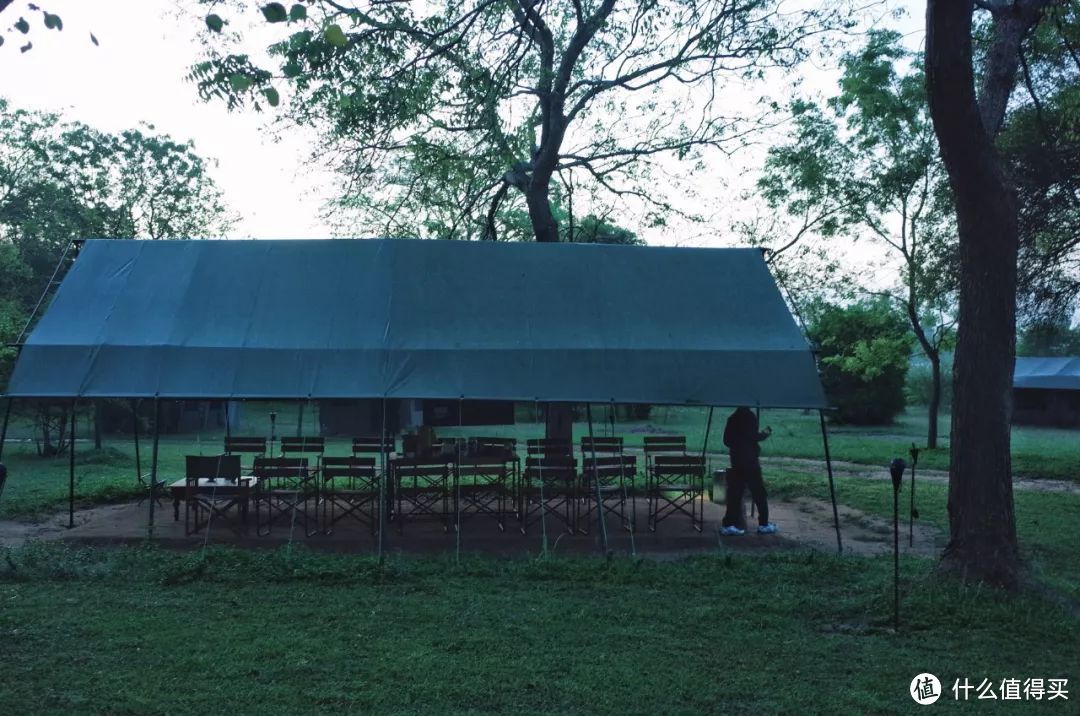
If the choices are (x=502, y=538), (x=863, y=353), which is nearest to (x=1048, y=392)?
(x=863, y=353)

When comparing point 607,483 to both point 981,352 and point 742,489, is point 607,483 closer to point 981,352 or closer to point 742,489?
point 742,489

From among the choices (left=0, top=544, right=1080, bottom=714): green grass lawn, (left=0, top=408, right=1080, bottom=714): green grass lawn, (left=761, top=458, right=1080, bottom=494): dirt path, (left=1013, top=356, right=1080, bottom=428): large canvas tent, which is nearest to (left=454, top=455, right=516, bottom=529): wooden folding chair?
(left=0, top=408, right=1080, bottom=714): green grass lawn

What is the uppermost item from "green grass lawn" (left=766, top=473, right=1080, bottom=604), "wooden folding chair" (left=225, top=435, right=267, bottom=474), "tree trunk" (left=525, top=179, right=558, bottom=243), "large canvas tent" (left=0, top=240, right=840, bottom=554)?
"tree trunk" (left=525, top=179, right=558, bottom=243)

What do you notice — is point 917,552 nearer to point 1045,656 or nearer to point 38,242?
point 1045,656

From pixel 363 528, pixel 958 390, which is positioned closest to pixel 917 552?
pixel 958 390

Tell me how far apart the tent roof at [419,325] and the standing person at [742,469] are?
977 mm

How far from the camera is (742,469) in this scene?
31.8 feet

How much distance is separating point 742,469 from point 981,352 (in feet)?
10.7

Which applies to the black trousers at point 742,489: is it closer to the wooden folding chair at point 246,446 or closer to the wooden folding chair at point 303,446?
the wooden folding chair at point 303,446

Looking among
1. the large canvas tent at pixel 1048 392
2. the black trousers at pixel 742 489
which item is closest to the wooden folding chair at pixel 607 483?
the black trousers at pixel 742 489

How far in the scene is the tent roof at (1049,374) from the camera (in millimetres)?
33719

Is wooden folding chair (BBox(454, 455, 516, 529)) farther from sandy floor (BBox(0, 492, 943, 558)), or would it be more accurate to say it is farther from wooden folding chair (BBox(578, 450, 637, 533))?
wooden folding chair (BBox(578, 450, 637, 533))

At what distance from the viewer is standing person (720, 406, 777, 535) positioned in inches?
383

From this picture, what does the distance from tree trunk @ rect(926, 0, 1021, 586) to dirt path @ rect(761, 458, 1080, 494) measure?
9097 millimetres
